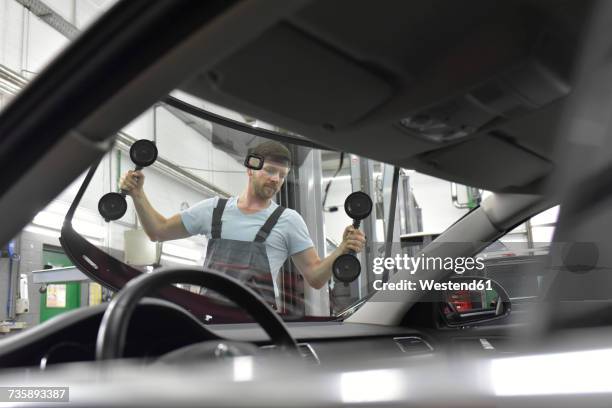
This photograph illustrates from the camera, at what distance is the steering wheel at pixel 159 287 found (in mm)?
764

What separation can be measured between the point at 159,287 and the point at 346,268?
1321mm

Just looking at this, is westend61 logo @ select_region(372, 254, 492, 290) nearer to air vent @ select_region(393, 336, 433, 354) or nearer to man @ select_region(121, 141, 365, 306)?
air vent @ select_region(393, 336, 433, 354)

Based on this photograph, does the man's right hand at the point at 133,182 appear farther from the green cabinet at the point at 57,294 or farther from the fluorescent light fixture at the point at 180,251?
the green cabinet at the point at 57,294

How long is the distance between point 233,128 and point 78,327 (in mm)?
1487

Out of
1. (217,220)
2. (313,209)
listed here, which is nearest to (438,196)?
(217,220)

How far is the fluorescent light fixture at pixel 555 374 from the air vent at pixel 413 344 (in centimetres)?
149

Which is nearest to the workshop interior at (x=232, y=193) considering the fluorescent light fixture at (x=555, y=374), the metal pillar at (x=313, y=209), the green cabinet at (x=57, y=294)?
the metal pillar at (x=313, y=209)

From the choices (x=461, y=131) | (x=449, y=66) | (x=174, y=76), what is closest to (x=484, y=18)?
(x=449, y=66)

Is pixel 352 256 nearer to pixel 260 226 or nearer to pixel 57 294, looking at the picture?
pixel 260 226

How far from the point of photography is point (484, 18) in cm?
84

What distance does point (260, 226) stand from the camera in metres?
2.45

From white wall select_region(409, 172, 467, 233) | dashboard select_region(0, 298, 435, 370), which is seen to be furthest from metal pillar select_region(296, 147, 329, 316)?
dashboard select_region(0, 298, 435, 370)

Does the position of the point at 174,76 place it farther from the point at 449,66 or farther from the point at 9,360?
the point at 9,360

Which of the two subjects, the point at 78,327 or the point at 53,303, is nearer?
the point at 78,327
